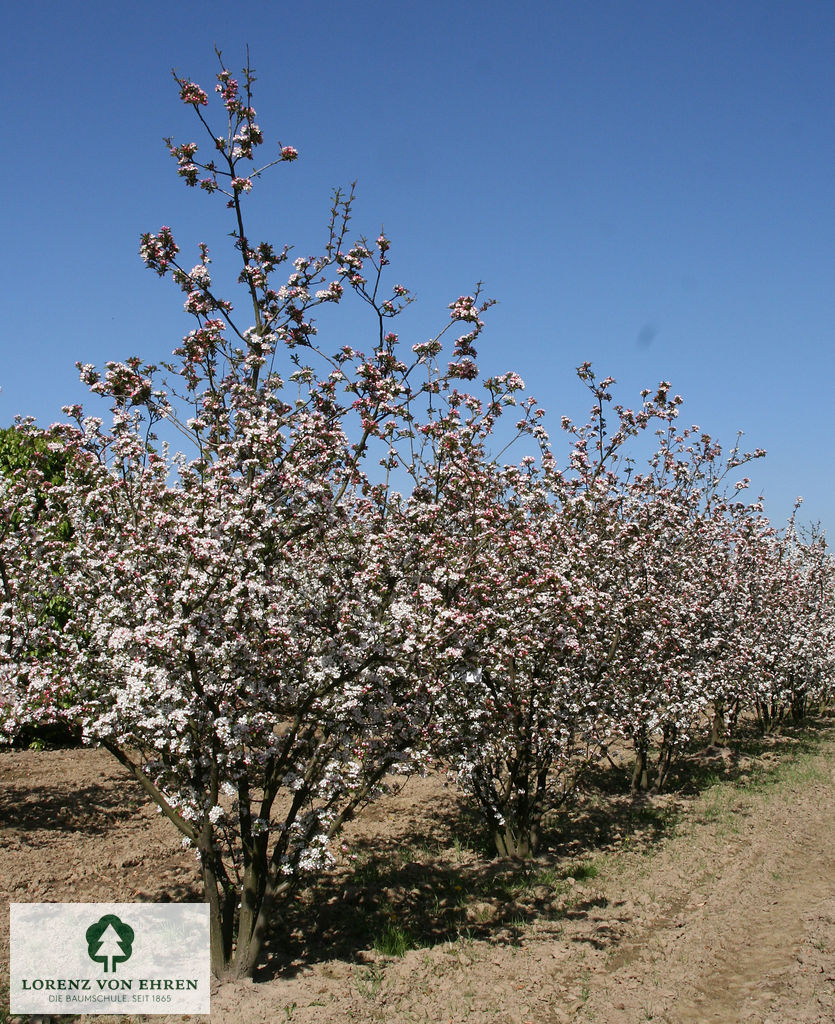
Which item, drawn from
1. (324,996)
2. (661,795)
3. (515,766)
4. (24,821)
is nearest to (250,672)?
(324,996)

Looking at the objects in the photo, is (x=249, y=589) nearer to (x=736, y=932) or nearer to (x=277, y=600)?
(x=277, y=600)

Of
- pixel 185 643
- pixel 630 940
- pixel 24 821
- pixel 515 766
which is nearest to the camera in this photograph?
pixel 185 643

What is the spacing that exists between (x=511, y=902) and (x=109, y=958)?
4.61 m

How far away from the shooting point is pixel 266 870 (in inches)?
275

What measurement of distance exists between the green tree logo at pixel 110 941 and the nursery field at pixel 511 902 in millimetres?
784

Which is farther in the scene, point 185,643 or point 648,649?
point 648,649

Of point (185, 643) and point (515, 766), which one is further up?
point (185, 643)

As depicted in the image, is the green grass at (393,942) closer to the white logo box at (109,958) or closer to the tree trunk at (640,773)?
the white logo box at (109,958)

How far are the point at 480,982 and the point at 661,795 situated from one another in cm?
865

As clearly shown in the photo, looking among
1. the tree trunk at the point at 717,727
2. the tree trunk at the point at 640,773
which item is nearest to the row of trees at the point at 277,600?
the tree trunk at the point at 640,773

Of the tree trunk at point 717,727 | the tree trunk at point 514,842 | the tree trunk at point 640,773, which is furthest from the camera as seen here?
the tree trunk at point 717,727

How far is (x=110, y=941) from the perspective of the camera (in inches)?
291

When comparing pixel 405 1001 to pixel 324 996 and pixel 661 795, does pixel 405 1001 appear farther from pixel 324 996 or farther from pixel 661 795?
pixel 661 795

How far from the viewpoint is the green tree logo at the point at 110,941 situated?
7176 mm
